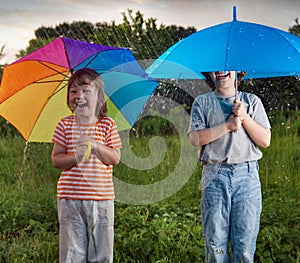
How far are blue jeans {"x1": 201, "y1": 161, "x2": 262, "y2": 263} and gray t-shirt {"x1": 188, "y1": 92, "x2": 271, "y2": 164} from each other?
0.05 metres

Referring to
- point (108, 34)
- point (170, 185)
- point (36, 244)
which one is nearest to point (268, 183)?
point (170, 185)

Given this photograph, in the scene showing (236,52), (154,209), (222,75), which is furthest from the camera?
(154,209)

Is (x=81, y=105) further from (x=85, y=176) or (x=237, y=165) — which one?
(x=237, y=165)

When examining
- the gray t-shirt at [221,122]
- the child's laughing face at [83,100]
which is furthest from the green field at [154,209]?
the child's laughing face at [83,100]

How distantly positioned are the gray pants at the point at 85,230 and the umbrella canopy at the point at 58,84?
0.66m

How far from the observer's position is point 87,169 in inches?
95.0

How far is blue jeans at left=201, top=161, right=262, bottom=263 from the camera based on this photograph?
2.49 m

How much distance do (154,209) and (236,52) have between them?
7.04 feet

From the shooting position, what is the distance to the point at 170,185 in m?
3.82

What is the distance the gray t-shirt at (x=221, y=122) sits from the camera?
8.21 ft

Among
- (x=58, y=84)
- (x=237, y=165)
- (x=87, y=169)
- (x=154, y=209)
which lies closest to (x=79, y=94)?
(x=87, y=169)

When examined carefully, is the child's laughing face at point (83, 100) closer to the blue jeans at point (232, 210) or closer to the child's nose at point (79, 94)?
the child's nose at point (79, 94)

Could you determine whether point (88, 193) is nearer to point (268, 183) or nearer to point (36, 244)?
point (36, 244)

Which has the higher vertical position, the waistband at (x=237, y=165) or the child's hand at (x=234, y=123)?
the child's hand at (x=234, y=123)
